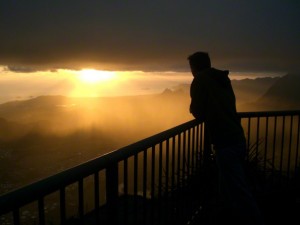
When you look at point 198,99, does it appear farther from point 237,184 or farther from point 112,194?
point 112,194

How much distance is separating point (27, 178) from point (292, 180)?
18242 cm

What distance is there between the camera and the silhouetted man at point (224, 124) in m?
3.52

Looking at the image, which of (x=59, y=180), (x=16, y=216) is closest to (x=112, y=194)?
(x=59, y=180)

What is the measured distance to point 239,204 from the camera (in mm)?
3693

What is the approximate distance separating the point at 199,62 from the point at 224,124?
787 mm

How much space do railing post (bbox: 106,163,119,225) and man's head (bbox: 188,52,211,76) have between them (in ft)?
6.14

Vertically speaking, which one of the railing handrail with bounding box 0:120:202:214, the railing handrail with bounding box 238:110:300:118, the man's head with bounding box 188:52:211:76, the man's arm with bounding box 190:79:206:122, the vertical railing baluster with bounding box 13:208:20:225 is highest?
the man's head with bounding box 188:52:211:76

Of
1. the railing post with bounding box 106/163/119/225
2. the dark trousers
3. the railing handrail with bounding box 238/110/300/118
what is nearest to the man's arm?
the dark trousers

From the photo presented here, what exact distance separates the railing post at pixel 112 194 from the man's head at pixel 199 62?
6.14 feet

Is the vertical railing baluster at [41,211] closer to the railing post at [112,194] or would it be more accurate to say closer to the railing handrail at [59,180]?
the railing handrail at [59,180]

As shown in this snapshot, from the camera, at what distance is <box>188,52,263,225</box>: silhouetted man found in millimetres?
3523

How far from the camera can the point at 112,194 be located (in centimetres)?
234

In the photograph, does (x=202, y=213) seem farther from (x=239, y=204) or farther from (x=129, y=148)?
(x=129, y=148)

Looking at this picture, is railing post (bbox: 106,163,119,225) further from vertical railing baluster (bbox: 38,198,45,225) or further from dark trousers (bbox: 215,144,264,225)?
dark trousers (bbox: 215,144,264,225)
